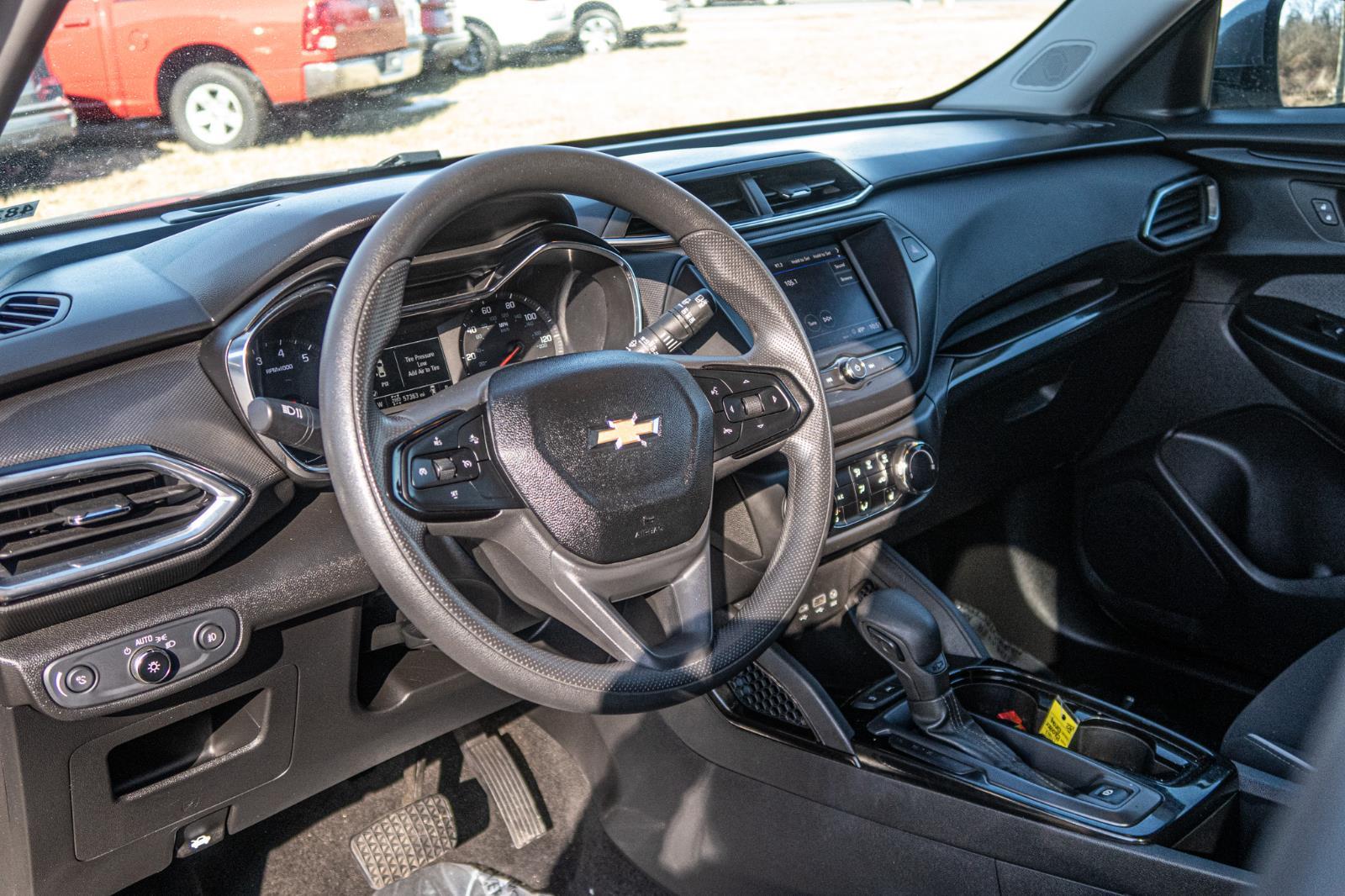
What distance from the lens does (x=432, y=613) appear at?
52.3 inches

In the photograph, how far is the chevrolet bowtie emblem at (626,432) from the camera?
1.45 metres

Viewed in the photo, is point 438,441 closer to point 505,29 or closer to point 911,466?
point 911,466

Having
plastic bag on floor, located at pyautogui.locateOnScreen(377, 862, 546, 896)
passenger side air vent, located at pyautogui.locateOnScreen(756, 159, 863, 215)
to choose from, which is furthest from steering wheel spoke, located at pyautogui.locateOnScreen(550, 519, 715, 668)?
plastic bag on floor, located at pyautogui.locateOnScreen(377, 862, 546, 896)

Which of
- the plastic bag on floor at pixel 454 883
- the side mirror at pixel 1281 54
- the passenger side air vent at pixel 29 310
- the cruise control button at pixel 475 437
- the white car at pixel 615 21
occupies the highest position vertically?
the white car at pixel 615 21

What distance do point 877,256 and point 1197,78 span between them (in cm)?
128

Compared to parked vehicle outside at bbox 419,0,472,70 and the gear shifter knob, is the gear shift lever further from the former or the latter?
parked vehicle outside at bbox 419,0,472,70

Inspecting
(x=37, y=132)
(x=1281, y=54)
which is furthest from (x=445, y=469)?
(x=1281, y=54)

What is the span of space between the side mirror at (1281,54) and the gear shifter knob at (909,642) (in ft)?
5.58

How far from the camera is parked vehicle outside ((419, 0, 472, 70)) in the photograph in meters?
2.05

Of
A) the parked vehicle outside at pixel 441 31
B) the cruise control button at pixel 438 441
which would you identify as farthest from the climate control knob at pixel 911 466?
the parked vehicle outside at pixel 441 31

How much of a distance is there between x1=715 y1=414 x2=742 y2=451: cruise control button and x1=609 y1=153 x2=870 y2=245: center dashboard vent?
0.60 metres

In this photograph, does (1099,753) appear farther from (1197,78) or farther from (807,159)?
(1197,78)

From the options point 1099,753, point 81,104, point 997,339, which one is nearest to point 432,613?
point 81,104

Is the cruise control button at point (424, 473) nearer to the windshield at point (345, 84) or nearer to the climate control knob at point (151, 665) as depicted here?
the climate control knob at point (151, 665)
